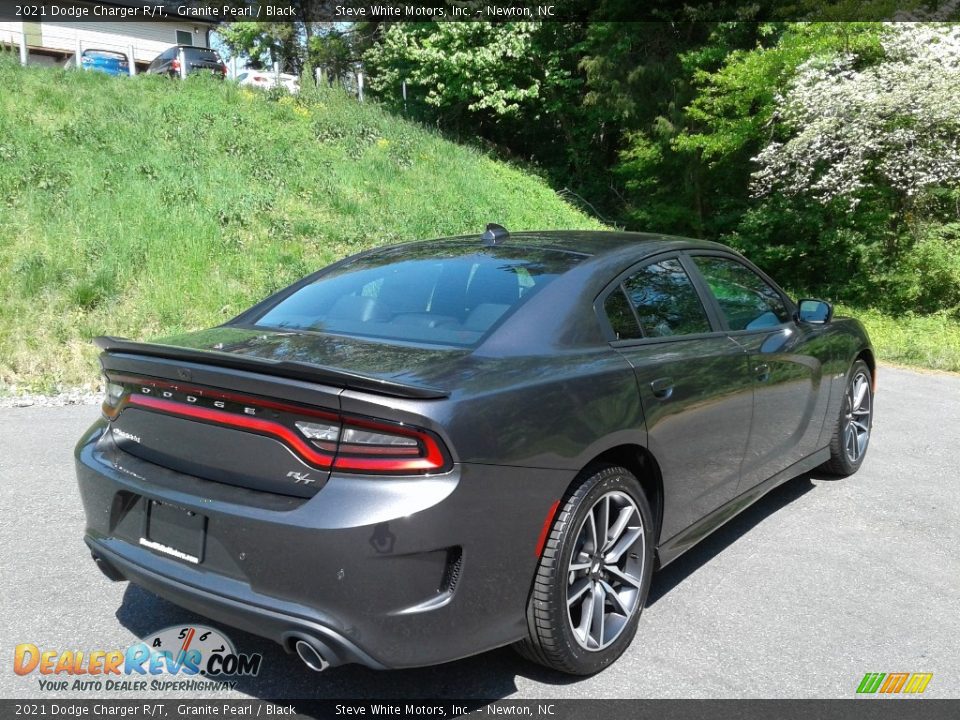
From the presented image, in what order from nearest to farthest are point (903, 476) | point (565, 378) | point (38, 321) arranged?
1. point (565, 378)
2. point (903, 476)
3. point (38, 321)

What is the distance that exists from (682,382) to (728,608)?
97cm

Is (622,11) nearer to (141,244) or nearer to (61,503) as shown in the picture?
(141,244)

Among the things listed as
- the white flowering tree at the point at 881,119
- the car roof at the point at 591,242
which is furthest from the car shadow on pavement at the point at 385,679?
the white flowering tree at the point at 881,119

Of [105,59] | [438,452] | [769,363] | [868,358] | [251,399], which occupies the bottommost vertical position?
[868,358]

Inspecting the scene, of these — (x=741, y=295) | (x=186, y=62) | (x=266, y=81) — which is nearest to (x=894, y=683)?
(x=741, y=295)

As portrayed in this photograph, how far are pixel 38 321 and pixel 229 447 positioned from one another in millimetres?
7130

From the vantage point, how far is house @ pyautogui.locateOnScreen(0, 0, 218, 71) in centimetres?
3177

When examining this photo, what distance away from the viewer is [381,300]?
10.9 ft

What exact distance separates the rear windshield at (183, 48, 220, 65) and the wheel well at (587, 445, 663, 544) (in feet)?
79.2

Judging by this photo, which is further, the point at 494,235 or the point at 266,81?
the point at 266,81

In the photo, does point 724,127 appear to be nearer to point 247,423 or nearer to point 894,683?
point 894,683

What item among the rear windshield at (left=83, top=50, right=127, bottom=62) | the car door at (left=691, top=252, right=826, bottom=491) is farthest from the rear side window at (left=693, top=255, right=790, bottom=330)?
the rear windshield at (left=83, top=50, right=127, bottom=62)

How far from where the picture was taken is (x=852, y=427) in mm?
5078

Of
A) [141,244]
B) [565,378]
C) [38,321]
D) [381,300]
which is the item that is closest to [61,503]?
[381,300]
